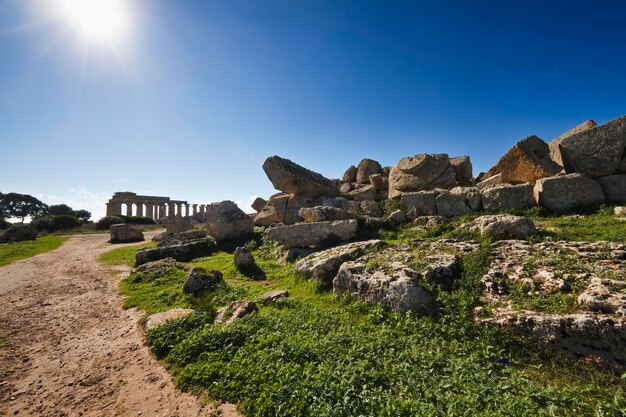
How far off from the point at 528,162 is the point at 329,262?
1196 centimetres

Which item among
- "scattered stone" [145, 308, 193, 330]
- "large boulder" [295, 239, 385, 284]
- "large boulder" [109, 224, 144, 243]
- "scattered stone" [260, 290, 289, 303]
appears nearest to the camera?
"scattered stone" [145, 308, 193, 330]

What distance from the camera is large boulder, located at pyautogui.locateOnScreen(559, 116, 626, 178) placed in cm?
1228

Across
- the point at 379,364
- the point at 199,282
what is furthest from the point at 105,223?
the point at 379,364

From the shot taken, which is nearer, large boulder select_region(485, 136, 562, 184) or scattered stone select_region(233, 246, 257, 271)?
scattered stone select_region(233, 246, 257, 271)

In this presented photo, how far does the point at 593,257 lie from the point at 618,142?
928cm

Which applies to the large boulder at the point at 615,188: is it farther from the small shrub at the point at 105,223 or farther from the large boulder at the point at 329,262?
the small shrub at the point at 105,223

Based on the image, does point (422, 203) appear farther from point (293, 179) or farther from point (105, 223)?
point (105, 223)

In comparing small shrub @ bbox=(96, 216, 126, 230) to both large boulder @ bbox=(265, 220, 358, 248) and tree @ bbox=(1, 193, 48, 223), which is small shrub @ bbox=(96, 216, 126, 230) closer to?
tree @ bbox=(1, 193, 48, 223)

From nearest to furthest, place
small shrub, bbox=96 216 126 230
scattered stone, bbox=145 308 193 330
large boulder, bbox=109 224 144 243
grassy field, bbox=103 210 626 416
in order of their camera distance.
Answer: grassy field, bbox=103 210 626 416, scattered stone, bbox=145 308 193 330, large boulder, bbox=109 224 144 243, small shrub, bbox=96 216 126 230

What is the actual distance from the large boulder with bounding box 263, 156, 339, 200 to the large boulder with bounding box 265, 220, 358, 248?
27.7 ft

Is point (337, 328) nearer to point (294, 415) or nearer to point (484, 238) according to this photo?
point (294, 415)

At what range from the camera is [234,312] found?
773 centimetres

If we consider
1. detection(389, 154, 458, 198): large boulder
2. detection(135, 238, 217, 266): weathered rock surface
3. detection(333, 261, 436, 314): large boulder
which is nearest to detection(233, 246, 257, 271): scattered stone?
detection(135, 238, 217, 266): weathered rock surface

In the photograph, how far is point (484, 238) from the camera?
957 centimetres
